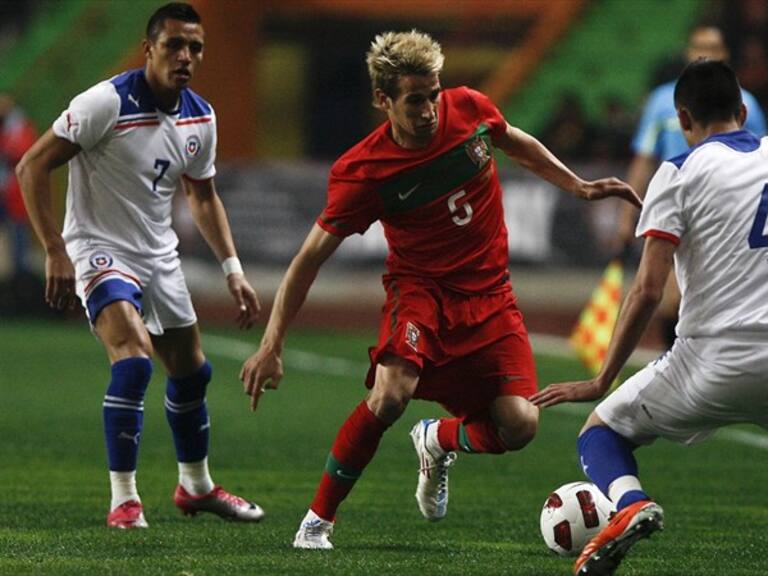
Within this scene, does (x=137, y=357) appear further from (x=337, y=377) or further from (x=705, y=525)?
(x=337, y=377)

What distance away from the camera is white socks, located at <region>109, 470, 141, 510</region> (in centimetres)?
751

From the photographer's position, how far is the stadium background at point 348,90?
19891 millimetres

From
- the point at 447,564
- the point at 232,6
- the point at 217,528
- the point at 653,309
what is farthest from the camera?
the point at 232,6

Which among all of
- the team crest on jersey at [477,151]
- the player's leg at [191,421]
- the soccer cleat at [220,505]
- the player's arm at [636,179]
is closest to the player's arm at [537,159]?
the team crest on jersey at [477,151]

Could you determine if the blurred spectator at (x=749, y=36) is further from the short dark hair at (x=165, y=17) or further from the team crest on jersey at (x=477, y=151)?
the team crest on jersey at (x=477, y=151)

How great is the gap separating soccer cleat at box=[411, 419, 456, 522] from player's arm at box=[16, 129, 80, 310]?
159 cm

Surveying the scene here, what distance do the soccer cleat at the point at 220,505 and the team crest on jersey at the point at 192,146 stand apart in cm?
143

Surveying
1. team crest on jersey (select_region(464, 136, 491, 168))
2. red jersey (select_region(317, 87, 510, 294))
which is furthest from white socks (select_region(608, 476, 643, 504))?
team crest on jersey (select_region(464, 136, 491, 168))

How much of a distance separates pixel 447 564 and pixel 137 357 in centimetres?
171

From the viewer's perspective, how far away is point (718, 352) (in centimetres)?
604

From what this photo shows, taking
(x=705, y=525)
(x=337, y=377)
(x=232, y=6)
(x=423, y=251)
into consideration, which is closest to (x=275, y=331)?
(x=423, y=251)

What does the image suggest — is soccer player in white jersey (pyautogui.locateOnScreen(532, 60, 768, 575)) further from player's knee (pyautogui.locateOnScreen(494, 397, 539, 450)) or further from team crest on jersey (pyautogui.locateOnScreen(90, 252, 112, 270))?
team crest on jersey (pyautogui.locateOnScreen(90, 252, 112, 270))

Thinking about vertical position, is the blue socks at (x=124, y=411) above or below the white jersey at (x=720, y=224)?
below

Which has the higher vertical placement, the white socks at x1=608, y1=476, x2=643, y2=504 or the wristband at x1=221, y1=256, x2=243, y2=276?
the wristband at x1=221, y1=256, x2=243, y2=276
